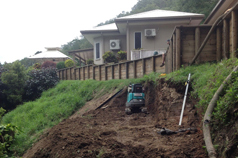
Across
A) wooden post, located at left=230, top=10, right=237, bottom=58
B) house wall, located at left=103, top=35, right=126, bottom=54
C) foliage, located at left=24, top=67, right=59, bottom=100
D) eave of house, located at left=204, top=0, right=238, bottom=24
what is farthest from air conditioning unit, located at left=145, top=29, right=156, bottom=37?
wooden post, located at left=230, top=10, right=237, bottom=58

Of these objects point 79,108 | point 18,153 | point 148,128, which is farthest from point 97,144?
point 79,108

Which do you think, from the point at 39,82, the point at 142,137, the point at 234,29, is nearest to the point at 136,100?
the point at 142,137

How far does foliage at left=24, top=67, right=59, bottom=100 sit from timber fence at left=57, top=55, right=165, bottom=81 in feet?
5.37

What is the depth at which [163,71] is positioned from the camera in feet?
42.3

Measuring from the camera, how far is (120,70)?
16.8m

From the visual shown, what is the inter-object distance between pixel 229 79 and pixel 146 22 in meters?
Answer: 17.1

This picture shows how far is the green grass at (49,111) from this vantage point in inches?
507

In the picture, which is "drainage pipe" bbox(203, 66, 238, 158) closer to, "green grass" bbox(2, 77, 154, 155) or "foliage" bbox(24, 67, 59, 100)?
"green grass" bbox(2, 77, 154, 155)

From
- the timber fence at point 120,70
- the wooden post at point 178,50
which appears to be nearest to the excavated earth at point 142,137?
the wooden post at point 178,50

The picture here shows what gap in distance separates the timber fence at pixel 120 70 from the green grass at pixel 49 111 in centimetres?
99

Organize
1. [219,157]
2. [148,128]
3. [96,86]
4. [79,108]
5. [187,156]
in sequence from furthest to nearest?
[96,86], [79,108], [148,128], [187,156], [219,157]

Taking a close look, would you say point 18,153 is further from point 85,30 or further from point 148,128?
point 85,30

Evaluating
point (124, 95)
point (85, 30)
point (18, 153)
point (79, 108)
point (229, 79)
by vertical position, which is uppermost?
point (85, 30)

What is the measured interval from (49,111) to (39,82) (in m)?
7.90
